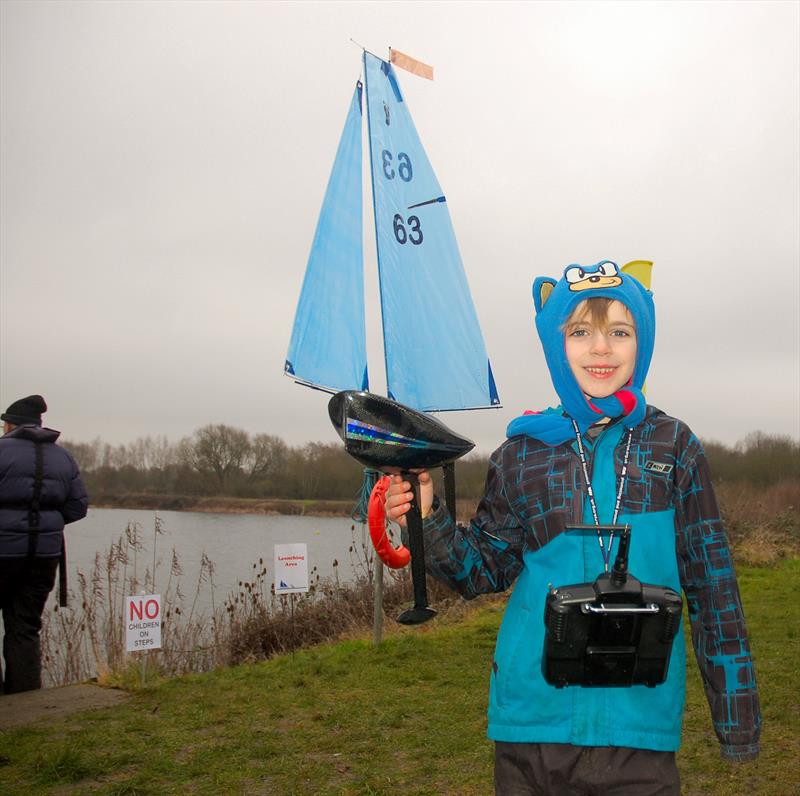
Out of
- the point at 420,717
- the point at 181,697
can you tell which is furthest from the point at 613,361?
the point at 181,697

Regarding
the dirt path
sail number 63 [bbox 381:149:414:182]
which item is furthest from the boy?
sail number 63 [bbox 381:149:414:182]

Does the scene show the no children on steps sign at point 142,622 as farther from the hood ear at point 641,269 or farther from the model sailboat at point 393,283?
the hood ear at point 641,269

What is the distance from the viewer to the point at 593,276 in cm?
213

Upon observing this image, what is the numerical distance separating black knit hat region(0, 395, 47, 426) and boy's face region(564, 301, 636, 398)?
Answer: 4.39 metres

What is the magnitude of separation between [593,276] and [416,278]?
14.0 feet

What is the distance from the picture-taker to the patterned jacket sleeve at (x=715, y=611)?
6.01ft

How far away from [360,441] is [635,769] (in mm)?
907

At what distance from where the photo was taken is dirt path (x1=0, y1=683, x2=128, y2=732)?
4884mm

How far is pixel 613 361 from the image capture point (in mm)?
2123

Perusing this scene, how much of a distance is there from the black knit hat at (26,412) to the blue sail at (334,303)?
1.63 metres

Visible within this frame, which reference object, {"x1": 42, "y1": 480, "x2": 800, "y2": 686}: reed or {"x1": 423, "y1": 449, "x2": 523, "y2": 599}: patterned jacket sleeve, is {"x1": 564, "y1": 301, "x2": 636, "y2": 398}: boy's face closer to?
{"x1": 423, "y1": 449, "x2": 523, "y2": 599}: patterned jacket sleeve

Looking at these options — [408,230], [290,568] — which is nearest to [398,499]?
[408,230]

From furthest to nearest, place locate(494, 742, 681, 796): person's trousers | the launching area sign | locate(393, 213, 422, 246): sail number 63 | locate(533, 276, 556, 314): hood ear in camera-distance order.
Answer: the launching area sign < locate(393, 213, 422, 246): sail number 63 < locate(533, 276, 556, 314): hood ear < locate(494, 742, 681, 796): person's trousers

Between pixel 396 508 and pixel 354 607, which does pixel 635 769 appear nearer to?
pixel 396 508
